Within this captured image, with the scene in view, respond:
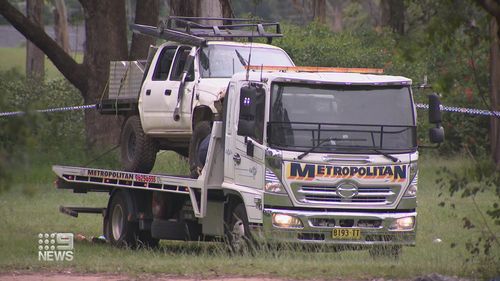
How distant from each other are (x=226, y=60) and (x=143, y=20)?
13.9 metres

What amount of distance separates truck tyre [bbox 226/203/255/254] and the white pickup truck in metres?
0.96

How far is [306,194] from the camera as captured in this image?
44.9ft


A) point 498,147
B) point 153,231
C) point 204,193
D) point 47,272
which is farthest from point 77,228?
point 498,147

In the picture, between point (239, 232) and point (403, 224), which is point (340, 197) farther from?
point (239, 232)

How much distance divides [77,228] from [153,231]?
3924mm

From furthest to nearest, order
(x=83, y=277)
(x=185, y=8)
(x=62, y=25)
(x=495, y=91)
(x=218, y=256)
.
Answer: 1. (x=62, y=25)
2. (x=495, y=91)
3. (x=185, y=8)
4. (x=218, y=256)
5. (x=83, y=277)

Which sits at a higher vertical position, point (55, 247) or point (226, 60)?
point (226, 60)

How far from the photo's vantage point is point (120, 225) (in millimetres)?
16891

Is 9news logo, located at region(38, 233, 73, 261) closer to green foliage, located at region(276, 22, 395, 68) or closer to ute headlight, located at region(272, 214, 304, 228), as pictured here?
ute headlight, located at region(272, 214, 304, 228)

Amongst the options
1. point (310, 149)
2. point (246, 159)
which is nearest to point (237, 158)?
point (246, 159)

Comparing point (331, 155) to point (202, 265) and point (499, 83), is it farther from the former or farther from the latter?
point (499, 83)

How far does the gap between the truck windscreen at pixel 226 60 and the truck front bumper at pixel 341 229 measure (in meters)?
2.88

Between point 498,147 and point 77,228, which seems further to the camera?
point 498,147

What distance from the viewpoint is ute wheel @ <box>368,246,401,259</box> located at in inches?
556
